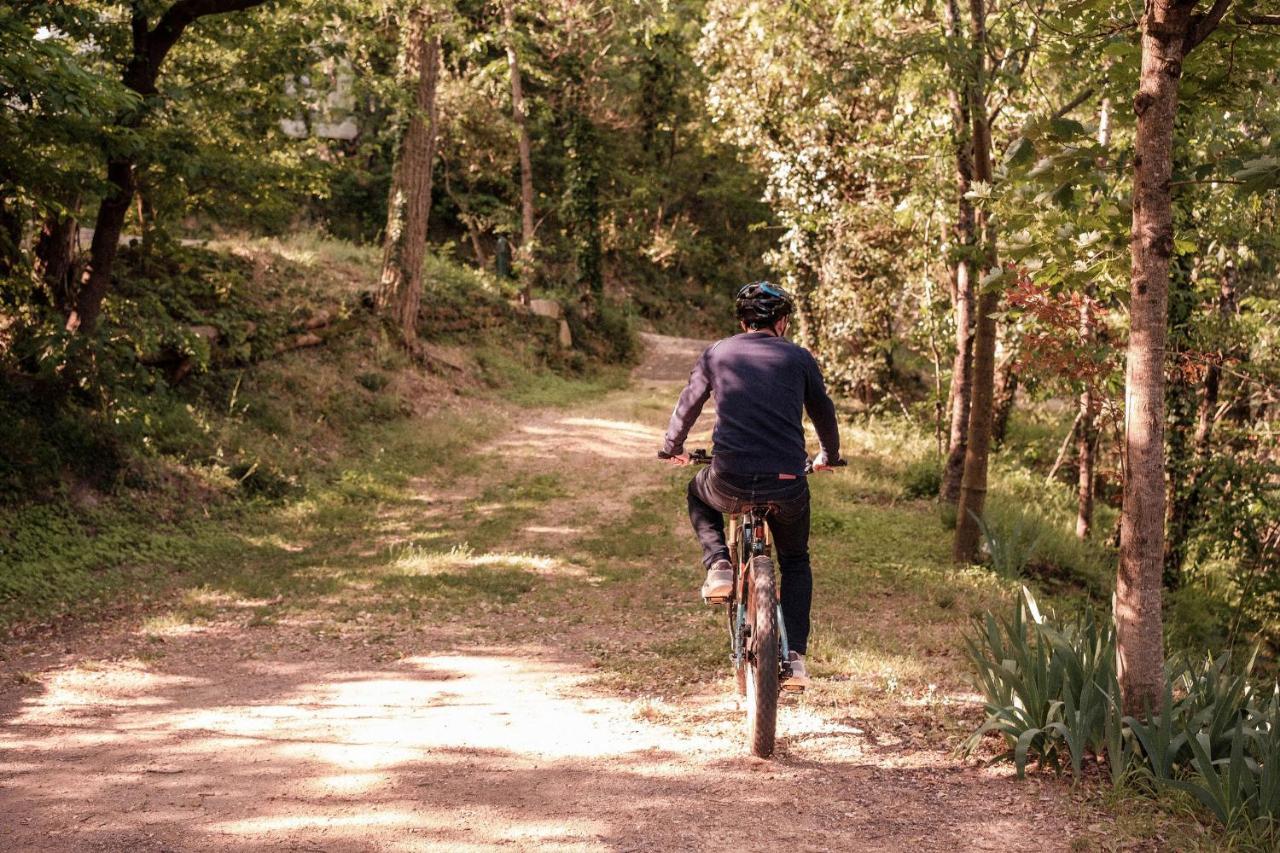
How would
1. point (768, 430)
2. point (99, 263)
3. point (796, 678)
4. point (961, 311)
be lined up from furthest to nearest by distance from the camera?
point (961, 311) < point (99, 263) < point (768, 430) < point (796, 678)

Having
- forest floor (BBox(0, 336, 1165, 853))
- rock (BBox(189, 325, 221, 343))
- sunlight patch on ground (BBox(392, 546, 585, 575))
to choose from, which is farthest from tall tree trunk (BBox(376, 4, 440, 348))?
sunlight patch on ground (BBox(392, 546, 585, 575))

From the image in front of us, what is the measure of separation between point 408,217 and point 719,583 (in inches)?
508

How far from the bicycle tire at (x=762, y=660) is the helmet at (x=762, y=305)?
115 cm

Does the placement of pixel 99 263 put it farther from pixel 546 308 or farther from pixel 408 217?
pixel 546 308

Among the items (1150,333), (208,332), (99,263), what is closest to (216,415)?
(208,332)

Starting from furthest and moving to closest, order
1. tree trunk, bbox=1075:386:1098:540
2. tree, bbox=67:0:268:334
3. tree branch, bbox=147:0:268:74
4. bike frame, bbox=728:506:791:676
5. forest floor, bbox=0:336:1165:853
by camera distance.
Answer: tree trunk, bbox=1075:386:1098:540
tree branch, bbox=147:0:268:74
tree, bbox=67:0:268:334
bike frame, bbox=728:506:791:676
forest floor, bbox=0:336:1165:853

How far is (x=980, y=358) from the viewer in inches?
353

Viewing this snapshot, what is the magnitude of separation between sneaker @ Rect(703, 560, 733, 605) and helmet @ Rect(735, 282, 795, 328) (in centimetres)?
120

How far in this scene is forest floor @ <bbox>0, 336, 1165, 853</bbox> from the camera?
4.23 m

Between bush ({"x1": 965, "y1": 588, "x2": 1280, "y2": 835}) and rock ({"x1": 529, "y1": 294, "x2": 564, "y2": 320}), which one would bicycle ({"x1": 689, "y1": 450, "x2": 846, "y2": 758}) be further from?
rock ({"x1": 529, "y1": 294, "x2": 564, "y2": 320})

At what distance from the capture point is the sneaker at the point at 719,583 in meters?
5.18

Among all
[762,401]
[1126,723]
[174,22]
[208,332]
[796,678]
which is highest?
[174,22]

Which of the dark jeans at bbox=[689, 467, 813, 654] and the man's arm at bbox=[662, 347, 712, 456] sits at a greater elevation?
the man's arm at bbox=[662, 347, 712, 456]

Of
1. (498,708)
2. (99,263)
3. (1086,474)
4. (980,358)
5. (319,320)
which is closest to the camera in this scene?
(498,708)
